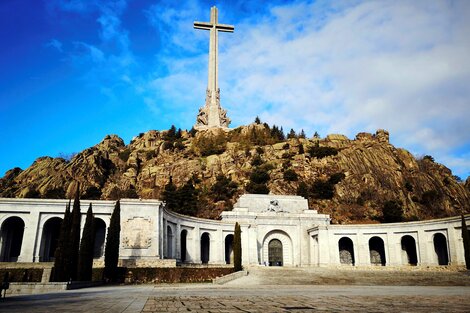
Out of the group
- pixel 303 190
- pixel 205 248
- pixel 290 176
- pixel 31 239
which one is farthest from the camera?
pixel 290 176

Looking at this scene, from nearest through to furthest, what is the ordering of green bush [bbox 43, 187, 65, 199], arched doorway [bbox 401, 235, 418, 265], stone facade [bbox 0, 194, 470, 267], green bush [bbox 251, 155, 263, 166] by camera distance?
stone facade [bbox 0, 194, 470, 267]
arched doorway [bbox 401, 235, 418, 265]
green bush [bbox 43, 187, 65, 199]
green bush [bbox 251, 155, 263, 166]

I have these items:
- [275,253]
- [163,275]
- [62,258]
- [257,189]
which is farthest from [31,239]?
[257,189]

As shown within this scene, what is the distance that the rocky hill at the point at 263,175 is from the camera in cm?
6894

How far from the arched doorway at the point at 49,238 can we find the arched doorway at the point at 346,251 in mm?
33507

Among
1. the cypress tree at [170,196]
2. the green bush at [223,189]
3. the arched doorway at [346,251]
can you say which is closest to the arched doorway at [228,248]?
the arched doorway at [346,251]

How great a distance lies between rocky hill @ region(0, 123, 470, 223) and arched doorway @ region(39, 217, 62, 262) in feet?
92.8

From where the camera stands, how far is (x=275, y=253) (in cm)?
4803

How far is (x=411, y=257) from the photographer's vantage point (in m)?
45.6

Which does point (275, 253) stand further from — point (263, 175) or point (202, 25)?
point (202, 25)

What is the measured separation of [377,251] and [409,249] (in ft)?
12.5

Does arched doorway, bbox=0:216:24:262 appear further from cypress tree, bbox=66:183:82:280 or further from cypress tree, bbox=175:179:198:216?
cypress tree, bbox=175:179:198:216

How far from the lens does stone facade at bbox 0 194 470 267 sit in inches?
1359

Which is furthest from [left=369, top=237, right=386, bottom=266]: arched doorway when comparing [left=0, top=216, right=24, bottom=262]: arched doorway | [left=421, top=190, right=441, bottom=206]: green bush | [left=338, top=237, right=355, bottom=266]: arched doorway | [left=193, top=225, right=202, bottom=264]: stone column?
[left=0, top=216, right=24, bottom=262]: arched doorway

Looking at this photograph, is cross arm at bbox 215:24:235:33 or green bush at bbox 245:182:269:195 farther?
cross arm at bbox 215:24:235:33
